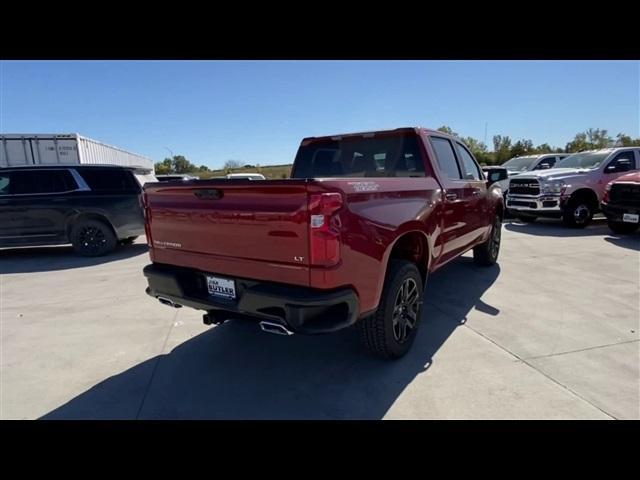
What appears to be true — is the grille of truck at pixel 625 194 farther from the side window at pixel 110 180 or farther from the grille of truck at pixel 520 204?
the side window at pixel 110 180

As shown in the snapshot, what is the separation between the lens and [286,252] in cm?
217

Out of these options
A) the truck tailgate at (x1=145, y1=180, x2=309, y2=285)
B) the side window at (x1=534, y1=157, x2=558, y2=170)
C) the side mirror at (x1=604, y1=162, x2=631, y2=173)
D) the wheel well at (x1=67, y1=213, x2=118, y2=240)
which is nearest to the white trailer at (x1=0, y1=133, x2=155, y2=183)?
the wheel well at (x1=67, y1=213, x2=118, y2=240)

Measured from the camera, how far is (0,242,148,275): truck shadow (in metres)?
6.60

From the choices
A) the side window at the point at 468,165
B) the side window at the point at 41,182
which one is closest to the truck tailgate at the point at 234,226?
the side window at the point at 468,165

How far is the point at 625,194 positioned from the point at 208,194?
9.70 metres

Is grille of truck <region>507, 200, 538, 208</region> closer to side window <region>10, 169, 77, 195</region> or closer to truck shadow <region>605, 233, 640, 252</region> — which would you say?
truck shadow <region>605, 233, 640, 252</region>

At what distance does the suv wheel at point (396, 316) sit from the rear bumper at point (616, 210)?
7770 mm

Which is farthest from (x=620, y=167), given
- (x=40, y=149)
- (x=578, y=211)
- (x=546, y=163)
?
(x=40, y=149)
